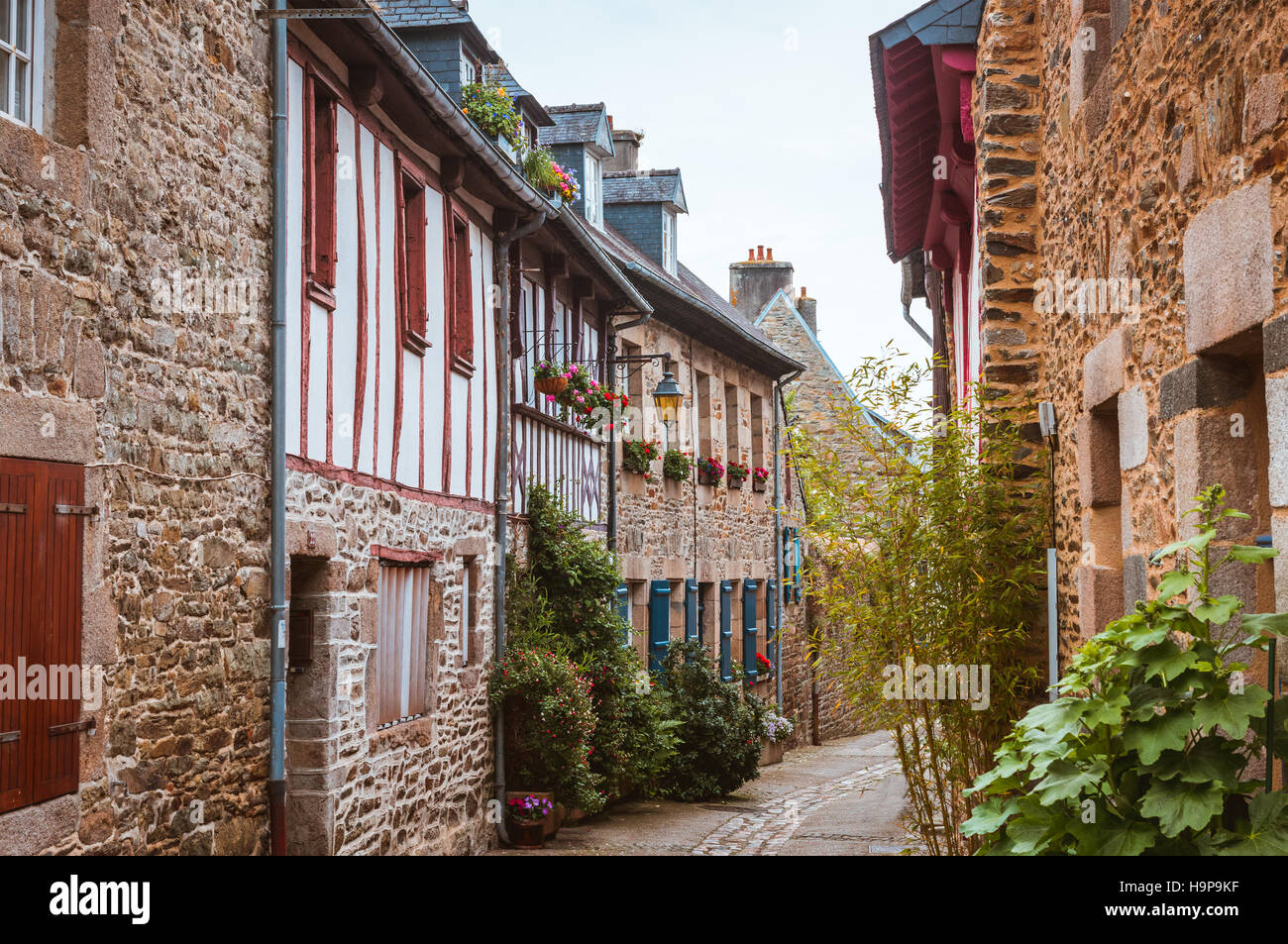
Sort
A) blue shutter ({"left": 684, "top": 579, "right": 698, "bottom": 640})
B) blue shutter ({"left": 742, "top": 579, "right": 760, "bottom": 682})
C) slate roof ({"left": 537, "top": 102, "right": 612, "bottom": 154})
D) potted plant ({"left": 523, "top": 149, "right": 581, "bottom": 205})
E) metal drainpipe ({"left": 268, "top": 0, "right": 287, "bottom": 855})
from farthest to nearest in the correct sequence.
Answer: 1. blue shutter ({"left": 742, "top": 579, "right": 760, "bottom": 682})
2. blue shutter ({"left": 684, "top": 579, "right": 698, "bottom": 640})
3. slate roof ({"left": 537, "top": 102, "right": 612, "bottom": 154})
4. potted plant ({"left": 523, "top": 149, "right": 581, "bottom": 205})
5. metal drainpipe ({"left": 268, "top": 0, "right": 287, "bottom": 855})

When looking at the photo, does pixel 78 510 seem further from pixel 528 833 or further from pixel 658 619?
pixel 658 619

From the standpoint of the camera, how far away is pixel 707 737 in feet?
43.0

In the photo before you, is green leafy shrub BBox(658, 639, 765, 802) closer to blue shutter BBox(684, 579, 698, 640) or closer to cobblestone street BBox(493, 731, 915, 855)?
cobblestone street BBox(493, 731, 915, 855)

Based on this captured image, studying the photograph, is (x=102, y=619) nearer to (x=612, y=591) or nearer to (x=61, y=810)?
(x=61, y=810)

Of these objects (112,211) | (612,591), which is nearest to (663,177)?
(612,591)

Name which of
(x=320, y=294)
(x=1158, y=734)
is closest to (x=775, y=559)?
(x=320, y=294)

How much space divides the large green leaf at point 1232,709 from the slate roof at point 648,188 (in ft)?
50.5

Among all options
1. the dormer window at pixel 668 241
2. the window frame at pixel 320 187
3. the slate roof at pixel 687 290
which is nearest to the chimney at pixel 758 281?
the slate roof at pixel 687 290

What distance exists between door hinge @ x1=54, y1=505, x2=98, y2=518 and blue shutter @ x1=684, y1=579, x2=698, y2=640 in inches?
434

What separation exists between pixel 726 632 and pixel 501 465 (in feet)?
24.3

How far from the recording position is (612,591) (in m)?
11.3

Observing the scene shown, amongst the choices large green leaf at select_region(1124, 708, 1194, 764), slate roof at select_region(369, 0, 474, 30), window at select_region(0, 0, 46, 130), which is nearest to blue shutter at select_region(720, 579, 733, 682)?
slate roof at select_region(369, 0, 474, 30)

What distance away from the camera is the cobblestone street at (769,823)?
31.6 ft

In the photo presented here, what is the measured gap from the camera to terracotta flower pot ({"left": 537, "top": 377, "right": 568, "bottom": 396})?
1123 cm
